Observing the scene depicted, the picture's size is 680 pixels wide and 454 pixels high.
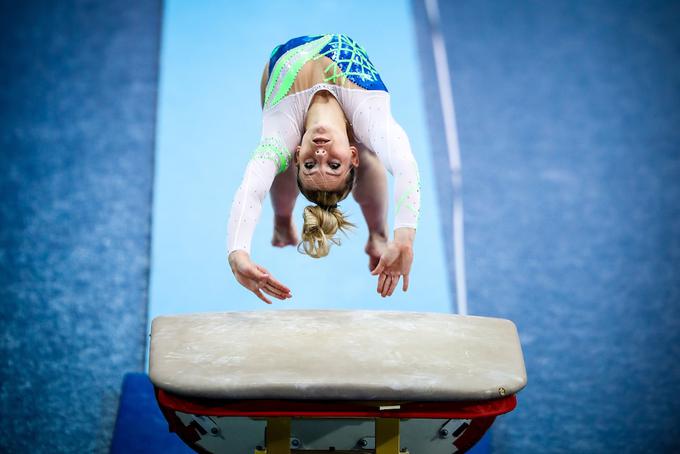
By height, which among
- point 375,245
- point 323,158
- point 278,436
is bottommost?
point 278,436

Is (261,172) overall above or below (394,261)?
above

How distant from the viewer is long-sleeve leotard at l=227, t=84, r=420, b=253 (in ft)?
6.71

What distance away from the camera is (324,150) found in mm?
2156

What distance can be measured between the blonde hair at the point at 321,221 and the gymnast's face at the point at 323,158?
32 mm

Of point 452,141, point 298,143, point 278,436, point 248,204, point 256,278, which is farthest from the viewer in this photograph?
point 452,141

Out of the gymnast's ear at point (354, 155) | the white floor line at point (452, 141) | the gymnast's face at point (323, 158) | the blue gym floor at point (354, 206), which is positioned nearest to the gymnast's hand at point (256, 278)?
the gymnast's face at point (323, 158)

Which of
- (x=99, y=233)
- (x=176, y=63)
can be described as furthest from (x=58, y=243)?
(x=176, y=63)

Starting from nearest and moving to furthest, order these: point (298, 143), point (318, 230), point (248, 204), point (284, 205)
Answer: point (248, 204)
point (318, 230)
point (298, 143)
point (284, 205)

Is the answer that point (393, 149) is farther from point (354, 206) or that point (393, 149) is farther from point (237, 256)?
point (354, 206)

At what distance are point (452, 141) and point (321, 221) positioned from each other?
2.17 m

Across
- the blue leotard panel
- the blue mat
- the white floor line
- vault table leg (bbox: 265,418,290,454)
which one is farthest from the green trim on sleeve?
the white floor line

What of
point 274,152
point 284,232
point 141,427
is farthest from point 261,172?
point 141,427

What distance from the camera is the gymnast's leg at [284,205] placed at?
8.54 ft

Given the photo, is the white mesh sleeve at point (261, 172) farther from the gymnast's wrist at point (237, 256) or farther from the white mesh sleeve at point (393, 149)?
the white mesh sleeve at point (393, 149)
